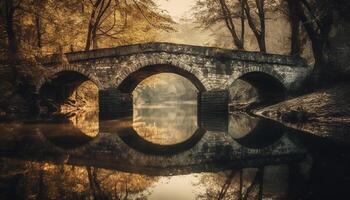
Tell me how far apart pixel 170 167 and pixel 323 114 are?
27.1ft

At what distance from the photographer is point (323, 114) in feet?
42.0

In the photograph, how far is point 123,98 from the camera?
62.1ft

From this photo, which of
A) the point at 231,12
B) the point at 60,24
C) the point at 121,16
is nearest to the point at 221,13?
the point at 231,12

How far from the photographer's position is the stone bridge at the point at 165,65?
17828mm

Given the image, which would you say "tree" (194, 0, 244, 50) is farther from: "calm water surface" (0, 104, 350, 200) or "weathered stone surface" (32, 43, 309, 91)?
"calm water surface" (0, 104, 350, 200)

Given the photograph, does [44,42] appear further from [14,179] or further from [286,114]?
[14,179]

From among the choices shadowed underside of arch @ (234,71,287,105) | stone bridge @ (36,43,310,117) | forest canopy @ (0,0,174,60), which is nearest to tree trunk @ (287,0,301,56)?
stone bridge @ (36,43,310,117)

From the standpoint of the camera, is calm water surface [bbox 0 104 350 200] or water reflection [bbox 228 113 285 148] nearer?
calm water surface [bbox 0 104 350 200]

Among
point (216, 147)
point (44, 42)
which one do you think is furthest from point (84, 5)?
point (216, 147)

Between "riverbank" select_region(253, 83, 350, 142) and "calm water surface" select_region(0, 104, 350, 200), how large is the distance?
3.42 feet

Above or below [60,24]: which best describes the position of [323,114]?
below

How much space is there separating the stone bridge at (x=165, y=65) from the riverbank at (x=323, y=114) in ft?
11.2

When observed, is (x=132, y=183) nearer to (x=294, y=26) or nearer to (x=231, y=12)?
(x=294, y=26)

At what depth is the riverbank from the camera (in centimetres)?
1046
